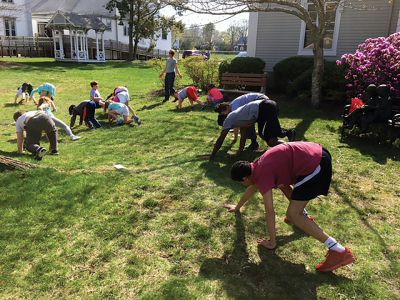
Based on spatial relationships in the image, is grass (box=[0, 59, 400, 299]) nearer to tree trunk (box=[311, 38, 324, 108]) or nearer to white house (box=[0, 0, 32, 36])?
tree trunk (box=[311, 38, 324, 108])

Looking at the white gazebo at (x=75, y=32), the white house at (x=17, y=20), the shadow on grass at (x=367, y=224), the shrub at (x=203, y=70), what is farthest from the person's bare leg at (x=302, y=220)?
the white house at (x=17, y=20)

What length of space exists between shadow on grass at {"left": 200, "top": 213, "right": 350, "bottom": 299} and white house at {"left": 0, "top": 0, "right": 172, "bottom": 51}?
3648 cm

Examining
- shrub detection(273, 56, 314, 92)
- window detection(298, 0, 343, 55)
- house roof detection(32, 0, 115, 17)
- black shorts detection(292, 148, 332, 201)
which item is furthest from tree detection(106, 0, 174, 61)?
black shorts detection(292, 148, 332, 201)

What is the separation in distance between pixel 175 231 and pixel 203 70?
34.2ft

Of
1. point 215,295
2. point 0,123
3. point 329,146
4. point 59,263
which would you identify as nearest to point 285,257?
point 215,295

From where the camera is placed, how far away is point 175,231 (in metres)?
4.36

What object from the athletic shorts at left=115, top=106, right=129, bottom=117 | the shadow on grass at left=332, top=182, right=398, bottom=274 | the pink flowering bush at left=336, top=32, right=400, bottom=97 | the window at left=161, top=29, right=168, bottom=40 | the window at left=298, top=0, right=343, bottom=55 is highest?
the window at left=161, top=29, right=168, bottom=40

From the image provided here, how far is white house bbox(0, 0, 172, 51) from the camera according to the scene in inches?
1401

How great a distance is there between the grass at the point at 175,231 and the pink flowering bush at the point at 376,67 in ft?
6.44

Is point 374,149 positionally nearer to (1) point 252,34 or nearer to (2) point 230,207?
(2) point 230,207

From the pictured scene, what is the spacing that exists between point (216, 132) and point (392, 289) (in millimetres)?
5466

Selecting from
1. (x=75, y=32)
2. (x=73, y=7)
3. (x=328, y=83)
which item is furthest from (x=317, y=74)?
(x=73, y=7)

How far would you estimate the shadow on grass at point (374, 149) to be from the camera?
22.2 feet

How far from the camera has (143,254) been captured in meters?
3.96
